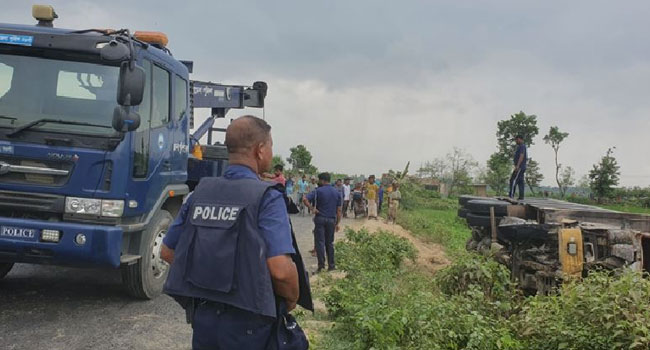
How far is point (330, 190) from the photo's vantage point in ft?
31.4

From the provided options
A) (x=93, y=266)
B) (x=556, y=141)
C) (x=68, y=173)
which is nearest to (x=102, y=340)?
(x=93, y=266)

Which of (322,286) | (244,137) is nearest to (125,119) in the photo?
(244,137)

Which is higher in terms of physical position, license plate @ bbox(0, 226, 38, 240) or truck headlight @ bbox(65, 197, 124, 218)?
truck headlight @ bbox(65, 197, 124, 218)

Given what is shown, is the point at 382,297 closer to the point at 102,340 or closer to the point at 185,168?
the point at 102,340

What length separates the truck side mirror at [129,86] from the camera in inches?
195

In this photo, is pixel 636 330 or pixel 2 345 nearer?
pixel 636 330

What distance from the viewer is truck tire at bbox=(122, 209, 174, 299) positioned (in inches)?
230

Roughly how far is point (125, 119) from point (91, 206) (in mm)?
875

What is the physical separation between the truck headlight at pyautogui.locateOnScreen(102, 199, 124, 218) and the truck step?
1.59 feet

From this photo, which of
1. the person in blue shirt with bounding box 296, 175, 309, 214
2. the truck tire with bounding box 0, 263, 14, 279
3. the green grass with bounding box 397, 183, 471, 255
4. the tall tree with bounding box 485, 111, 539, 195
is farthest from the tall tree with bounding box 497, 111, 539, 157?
the truck tire with bounding box 0, 263, 14, 279

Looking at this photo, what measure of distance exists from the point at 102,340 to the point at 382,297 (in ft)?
8.51

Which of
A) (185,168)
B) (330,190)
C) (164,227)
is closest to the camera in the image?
(164,227)

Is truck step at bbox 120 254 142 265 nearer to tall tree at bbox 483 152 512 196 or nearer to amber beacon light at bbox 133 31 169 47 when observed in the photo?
amber beacon light at bbox 133 31 169 47

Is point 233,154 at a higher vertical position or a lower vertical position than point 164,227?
higher
